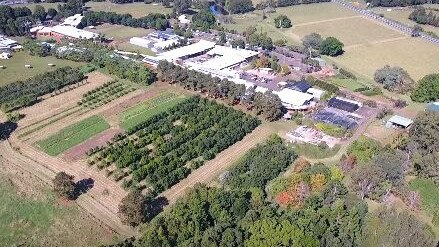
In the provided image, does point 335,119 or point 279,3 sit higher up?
point 335,119

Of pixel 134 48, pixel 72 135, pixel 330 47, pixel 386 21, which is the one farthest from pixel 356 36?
pixel 72 135

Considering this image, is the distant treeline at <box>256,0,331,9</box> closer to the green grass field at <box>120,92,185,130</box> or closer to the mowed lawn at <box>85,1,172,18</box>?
the mowed lawn at <box>85,1,172,18</box>

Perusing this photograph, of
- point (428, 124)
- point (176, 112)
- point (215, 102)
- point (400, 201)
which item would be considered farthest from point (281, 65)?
point (400, 201)

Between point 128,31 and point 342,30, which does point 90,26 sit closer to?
point 128,31

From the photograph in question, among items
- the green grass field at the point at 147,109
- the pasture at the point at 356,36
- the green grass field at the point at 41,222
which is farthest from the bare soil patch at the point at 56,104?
the pasture at the point at 356,36

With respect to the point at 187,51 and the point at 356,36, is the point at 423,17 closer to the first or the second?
the point at 356,36

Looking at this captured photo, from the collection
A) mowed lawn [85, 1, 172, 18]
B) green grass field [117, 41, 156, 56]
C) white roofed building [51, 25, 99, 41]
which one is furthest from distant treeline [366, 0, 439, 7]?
white roofed building [51, 25, 99, 41]

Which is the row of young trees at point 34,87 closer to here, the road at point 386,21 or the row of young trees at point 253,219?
the row of young trees at point 253,219
